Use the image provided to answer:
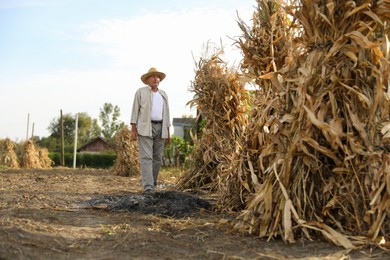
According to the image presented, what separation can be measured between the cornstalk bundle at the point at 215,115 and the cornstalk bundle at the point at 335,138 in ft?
12.3

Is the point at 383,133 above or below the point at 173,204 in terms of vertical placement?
above

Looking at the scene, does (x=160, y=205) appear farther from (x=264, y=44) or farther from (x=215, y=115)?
(x=215, y=115)

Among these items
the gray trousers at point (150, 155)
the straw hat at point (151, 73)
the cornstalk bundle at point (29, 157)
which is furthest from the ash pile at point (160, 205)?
the cornstalk bundle at point (29, 157)

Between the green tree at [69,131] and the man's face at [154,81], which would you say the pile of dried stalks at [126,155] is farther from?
the green tree at [69,131]

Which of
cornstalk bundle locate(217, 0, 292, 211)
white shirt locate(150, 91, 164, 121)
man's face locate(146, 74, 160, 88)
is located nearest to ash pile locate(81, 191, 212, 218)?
cornstalk bundle locate(217, 0, 292, 211)

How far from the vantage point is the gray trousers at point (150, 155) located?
25.7ft

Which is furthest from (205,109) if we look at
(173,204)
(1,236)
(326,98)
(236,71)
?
(1,236)

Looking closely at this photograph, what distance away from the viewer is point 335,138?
4.18 meters

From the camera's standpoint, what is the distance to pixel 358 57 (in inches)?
172

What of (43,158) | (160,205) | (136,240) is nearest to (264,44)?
(160,205)

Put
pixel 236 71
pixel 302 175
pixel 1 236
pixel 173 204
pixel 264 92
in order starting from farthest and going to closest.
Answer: pixel 236 71, pixel 264 92, pixel 173 204, pixel 302 175, pixel 1 236

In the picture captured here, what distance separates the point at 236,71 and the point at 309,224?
4.71m

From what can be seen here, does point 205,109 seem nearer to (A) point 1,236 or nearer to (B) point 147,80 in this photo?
(B) point 147,80

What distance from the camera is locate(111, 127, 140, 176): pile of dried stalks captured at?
47.9 feet
